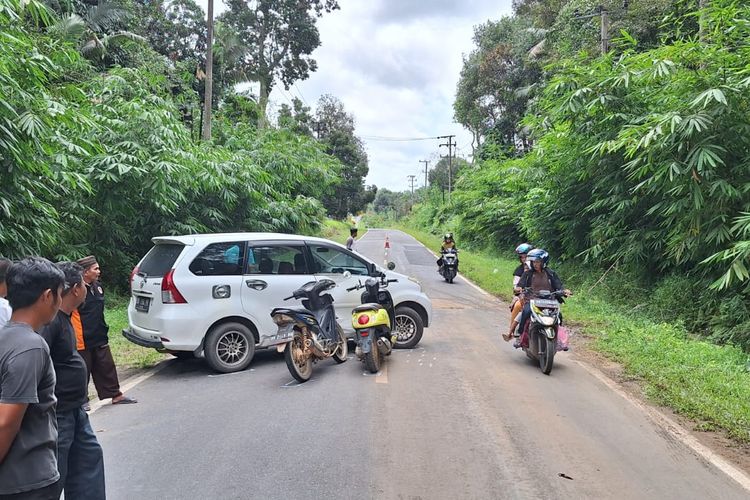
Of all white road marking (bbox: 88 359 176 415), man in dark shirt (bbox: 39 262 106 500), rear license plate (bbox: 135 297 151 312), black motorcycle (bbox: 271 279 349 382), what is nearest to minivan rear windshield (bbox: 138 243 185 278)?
rear license plate (bbox: 135 297 151 312)

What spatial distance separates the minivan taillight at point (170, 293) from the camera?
6645mm

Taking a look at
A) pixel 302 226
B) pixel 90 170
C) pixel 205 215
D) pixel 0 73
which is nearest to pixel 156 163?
pixel 90 170

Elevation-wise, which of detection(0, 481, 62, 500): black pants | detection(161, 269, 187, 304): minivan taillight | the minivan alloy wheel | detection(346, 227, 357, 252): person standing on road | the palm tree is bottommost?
the minivan alloy wheel

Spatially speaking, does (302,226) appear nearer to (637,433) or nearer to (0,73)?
(0,73)

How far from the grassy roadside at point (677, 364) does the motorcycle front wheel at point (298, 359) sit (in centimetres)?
402

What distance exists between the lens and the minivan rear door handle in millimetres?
7178

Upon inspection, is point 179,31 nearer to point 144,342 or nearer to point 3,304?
point 144,342

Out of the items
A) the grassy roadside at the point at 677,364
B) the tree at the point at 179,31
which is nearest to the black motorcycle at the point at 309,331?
the grassy roadside at the point at 677,364

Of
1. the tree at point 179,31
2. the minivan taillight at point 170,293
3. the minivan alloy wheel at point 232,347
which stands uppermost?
the tree at point 179,31

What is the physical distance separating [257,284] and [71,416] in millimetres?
4220

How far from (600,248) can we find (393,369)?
27.8 ft

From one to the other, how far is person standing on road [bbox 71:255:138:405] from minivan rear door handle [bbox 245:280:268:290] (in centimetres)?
197

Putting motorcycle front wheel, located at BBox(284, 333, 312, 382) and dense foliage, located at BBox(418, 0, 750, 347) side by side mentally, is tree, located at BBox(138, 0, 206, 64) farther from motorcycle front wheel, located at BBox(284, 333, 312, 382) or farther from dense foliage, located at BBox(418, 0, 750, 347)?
motorcycle front wheel, located at BBox(284, 333, 312, 382)

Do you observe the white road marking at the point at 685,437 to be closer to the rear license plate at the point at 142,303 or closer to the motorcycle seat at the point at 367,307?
the motorcycle seat at the point at 367,307
